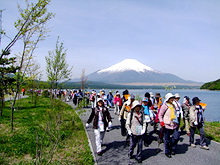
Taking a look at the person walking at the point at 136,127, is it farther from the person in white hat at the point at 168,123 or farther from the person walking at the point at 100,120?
the person walking at the point at 100,120

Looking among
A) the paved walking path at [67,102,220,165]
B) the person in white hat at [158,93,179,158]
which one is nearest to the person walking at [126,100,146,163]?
the paved walking path at [67,102,220,165]

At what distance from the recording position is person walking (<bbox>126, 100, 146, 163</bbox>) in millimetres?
5617

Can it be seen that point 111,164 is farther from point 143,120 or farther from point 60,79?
point 60,79

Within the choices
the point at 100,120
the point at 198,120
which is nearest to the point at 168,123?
the point at 198,120

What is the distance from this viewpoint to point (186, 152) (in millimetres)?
6375

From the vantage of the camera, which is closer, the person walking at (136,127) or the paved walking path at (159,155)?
the paved walking path at (159,155)

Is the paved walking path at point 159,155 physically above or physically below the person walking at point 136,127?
below

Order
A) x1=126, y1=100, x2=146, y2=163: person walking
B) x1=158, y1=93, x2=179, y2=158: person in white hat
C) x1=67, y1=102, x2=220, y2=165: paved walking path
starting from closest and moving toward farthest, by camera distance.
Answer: x1=67, y1=102, x2=220, y2=165: paved walking path < x1=126, y1=100, x2=146, y2=163: person walking < x1=158, y1=93, x2=179, y2=158: person in white hat

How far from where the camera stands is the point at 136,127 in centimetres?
564

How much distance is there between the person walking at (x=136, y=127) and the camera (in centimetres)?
562

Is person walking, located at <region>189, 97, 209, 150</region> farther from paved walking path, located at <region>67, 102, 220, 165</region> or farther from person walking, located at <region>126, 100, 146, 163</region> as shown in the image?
person walking, located at <region>126, 100, 146, 163</region>

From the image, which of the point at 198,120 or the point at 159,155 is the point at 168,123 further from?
the point at 198,120

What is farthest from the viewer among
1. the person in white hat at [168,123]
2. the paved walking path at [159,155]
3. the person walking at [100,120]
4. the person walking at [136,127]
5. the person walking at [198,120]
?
the person walking at [198,120]

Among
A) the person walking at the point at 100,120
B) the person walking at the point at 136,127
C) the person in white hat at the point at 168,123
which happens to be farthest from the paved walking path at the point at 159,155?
the person walking at the point at 100,120
